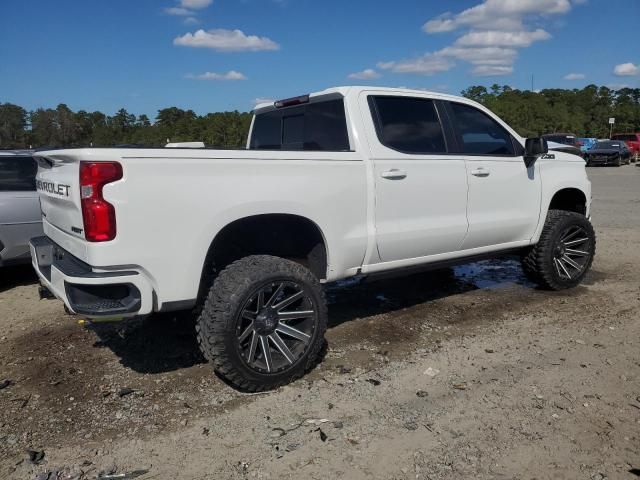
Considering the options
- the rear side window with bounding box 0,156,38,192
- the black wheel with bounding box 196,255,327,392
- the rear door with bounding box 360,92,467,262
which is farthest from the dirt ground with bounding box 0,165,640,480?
the rear side window with bounding box 0,156,38,192

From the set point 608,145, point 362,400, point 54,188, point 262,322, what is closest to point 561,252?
point 362,400

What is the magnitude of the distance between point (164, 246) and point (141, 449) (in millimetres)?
1101

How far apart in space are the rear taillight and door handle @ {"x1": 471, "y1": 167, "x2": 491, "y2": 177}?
298 cm

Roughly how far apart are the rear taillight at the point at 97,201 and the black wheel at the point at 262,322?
2.49ft

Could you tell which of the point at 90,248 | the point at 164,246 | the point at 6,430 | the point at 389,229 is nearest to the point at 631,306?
the point at 389,229

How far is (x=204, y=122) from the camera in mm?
41656

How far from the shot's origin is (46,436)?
10.0 feet

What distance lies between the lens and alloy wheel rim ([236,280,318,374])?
11.4 ft

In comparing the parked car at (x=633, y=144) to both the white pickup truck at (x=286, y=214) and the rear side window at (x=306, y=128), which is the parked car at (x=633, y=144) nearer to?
the white pickup truck at (x=286, y=214)

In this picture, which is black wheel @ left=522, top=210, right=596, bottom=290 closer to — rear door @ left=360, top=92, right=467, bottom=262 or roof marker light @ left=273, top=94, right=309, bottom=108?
rear door @ left=360, top=92, right=467, bottom=262

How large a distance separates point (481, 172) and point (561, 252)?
157 centimetres

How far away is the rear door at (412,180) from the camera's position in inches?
161

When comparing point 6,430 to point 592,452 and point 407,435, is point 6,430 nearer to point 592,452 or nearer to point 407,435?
point 407,435

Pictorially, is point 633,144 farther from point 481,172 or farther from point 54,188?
point 54,188
